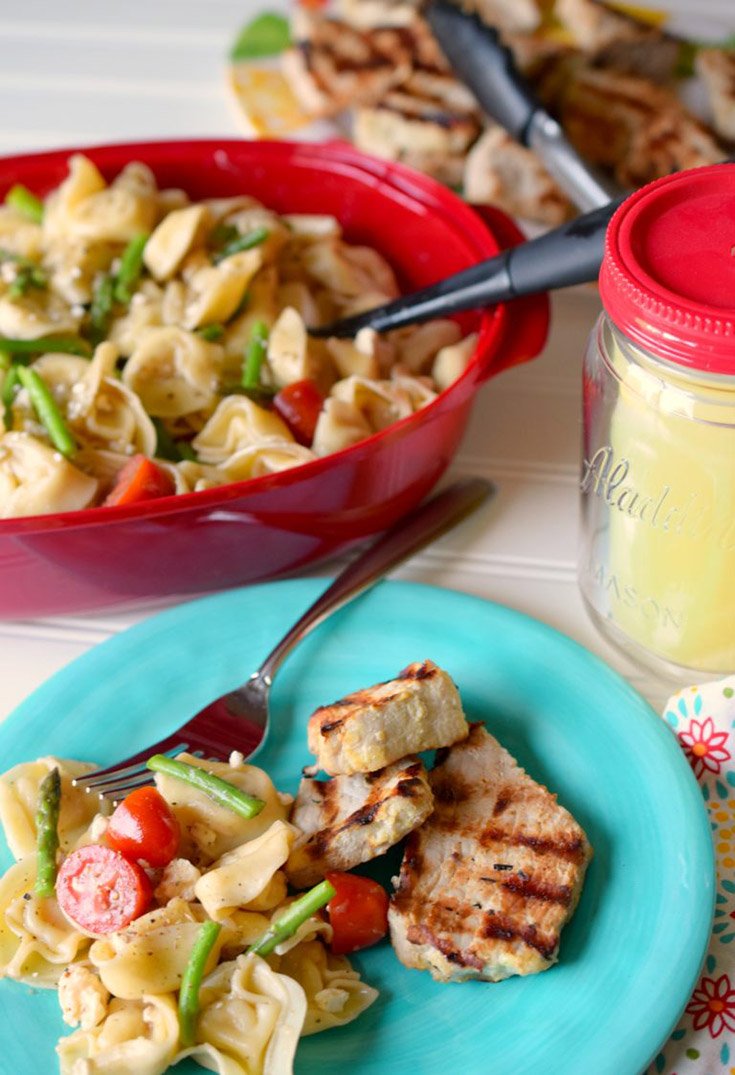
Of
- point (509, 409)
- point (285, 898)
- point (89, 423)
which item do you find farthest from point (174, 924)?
point (509, 409)

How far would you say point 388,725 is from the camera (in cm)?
152

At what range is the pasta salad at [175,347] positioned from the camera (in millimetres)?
2020

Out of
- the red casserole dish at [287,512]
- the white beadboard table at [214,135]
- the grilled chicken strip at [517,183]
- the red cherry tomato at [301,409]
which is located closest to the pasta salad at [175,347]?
the red cherry tomato at [301,409]

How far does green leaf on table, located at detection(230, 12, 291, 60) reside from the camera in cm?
320

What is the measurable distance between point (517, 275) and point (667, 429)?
52cm

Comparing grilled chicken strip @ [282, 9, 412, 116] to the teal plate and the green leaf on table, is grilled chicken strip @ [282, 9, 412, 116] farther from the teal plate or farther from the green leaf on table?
the teal plate

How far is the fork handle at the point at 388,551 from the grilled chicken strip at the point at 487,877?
1.20 feet

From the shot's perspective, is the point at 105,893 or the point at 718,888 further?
the point at 718,888

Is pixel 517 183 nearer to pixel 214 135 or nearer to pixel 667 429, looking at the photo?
pixel 214 135

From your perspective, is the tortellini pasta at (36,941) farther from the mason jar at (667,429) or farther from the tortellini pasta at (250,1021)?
the mason jar at (667,429)

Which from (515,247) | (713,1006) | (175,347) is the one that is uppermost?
(515,247)

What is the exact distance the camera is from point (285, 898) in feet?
4.90

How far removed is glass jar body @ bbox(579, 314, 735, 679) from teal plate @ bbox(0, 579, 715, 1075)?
13 centimetres

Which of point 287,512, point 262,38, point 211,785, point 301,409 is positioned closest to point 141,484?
point 287,512
